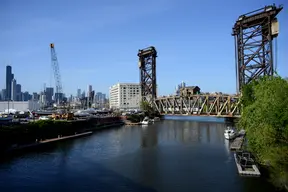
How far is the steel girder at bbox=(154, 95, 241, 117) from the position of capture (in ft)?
309

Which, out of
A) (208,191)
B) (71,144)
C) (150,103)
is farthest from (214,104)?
(208,191)

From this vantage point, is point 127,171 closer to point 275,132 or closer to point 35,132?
point 275,132

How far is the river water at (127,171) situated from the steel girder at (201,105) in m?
52.9

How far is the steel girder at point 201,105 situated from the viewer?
94.1m

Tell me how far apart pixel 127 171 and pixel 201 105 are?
85238 millimetres

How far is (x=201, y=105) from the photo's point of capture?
110438 millimetres

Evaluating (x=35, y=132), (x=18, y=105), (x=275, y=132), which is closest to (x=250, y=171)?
(x=275, y=132)

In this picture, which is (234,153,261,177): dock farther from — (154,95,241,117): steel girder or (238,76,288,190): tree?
(154,95,241,117): steel girder

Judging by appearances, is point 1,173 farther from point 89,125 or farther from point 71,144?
point 89,125

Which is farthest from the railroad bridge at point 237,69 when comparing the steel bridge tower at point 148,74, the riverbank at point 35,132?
the riverbank at point 35,132

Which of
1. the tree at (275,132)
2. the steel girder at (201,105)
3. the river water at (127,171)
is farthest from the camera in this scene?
the steel girder at (201,105)

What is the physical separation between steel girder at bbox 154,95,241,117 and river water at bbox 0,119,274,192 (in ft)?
173

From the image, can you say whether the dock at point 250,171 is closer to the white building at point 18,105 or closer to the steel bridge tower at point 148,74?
the steel bridge tower at point 148,74

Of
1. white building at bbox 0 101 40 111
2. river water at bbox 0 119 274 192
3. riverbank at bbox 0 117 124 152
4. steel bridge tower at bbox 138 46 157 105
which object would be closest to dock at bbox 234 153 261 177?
river water at bbox 0 119 274 192
